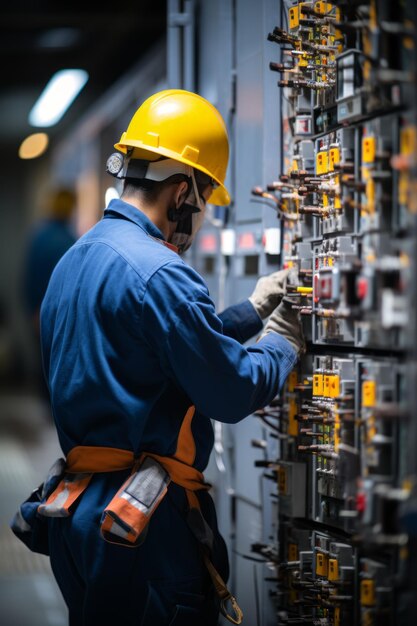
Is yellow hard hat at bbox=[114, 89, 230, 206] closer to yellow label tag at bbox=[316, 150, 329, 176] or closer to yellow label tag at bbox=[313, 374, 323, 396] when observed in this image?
yellow label tag at bbox=[316, 150, 329, 176]

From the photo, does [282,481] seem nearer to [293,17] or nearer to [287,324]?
[287,324]

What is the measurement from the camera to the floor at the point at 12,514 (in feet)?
15.5

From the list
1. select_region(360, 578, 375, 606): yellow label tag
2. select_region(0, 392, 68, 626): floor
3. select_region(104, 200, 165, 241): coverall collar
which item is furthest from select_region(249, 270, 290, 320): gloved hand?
select_region(0, 392, 68, 626): floor

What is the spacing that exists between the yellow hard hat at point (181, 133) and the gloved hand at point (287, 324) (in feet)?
1.37

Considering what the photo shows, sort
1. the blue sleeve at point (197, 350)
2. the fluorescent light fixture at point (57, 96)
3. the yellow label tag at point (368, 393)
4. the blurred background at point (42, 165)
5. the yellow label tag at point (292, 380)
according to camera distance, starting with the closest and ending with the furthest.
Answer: the yellow label tag at point (368, 393) → the blue sleeve at point (197, 350) → the yellow label tag at point (292, 380) → the blurred background at point (42, 165) → the fluorescent light fixture at point (57, 96)

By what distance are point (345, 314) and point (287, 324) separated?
1.59ft

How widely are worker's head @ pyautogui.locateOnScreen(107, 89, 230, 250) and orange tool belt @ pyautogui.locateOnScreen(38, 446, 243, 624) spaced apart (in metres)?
0.64

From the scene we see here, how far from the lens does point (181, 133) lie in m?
2.72

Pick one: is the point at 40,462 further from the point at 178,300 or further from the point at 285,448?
the point at 178,300

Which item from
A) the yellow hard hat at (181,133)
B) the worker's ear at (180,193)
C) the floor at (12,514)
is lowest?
the floor at (12,514)

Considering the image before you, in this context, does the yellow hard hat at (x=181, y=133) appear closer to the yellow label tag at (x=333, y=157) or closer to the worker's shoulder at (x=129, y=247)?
the worker's shoulder at (x=129, y=247)

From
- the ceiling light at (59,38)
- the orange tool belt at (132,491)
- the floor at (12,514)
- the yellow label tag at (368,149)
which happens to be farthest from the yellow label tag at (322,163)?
the ceiling light at (59,38)

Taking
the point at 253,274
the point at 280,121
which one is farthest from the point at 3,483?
the point at 280,121

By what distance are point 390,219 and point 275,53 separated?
3.73 feet
